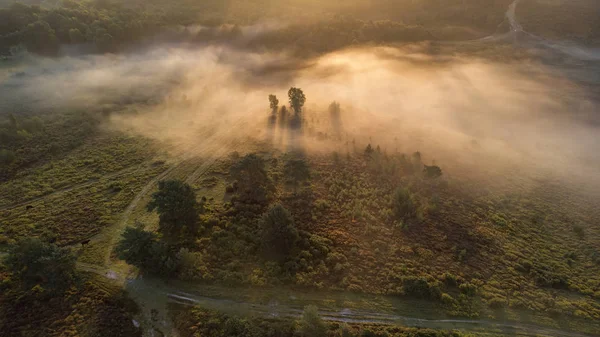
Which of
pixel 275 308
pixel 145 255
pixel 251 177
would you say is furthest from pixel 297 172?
pixel 145 255

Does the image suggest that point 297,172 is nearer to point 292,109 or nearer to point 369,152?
point 369,152

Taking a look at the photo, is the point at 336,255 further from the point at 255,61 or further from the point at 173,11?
the point at 173,11

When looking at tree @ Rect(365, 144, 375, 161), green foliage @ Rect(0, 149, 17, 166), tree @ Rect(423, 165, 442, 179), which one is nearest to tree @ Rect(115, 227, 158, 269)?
green foliage @ Rect(0, 149, 17, 166)

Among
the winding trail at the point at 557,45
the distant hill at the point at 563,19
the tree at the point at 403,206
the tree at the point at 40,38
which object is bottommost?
the tree at the point at 403,206

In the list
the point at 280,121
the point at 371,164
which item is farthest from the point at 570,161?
the point at 280,121

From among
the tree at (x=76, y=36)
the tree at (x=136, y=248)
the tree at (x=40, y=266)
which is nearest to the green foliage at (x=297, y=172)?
the tree at (x=136, y=248)

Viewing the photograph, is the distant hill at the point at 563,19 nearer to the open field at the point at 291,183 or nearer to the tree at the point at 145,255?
the open field at the point at 291,183
